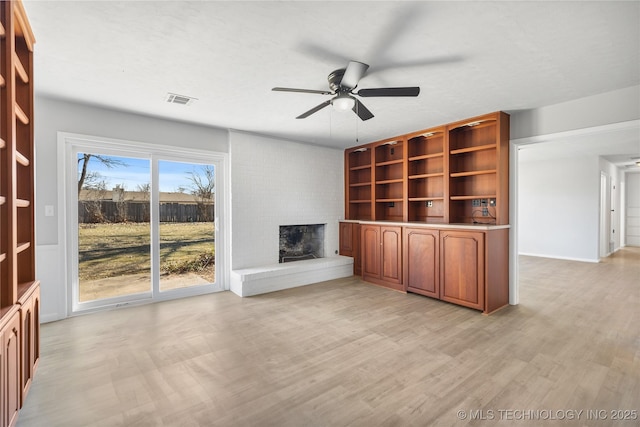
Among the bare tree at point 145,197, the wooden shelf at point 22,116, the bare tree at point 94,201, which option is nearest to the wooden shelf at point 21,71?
the wooden shelf at point 22,116

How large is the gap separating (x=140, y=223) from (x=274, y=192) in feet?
6.77

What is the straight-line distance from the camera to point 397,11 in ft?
5.89

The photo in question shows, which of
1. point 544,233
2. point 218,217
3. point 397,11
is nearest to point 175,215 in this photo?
point 218,217

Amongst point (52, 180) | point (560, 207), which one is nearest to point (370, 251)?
point (52, 180)

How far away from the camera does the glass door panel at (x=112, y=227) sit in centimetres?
359

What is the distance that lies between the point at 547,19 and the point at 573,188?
6.91 metres

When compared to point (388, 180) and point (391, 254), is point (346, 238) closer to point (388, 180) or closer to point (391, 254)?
point (391, 254)

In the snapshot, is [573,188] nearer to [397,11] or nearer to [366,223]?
[366,223]

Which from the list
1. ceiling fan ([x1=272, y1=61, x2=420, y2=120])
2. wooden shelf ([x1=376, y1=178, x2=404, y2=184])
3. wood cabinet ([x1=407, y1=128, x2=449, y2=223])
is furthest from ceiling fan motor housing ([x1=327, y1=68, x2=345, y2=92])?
wooden shelf ([x1=376, y1=178, x2=404, y2=184])

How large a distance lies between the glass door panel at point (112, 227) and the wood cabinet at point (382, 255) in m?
3.43

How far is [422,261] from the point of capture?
4.25 metres

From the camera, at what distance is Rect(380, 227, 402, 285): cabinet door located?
4.59m

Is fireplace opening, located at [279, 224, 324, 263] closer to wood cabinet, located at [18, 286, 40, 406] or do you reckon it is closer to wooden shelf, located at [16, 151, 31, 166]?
wood cabinet, located at [18, 286, 40, 406]

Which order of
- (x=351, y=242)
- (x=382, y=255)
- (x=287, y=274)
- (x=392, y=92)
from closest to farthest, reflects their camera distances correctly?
1. (x=392, y=92)
2. (x=287, y=274)
3. (x=382, y=255)
4. (x=351, y=242)
